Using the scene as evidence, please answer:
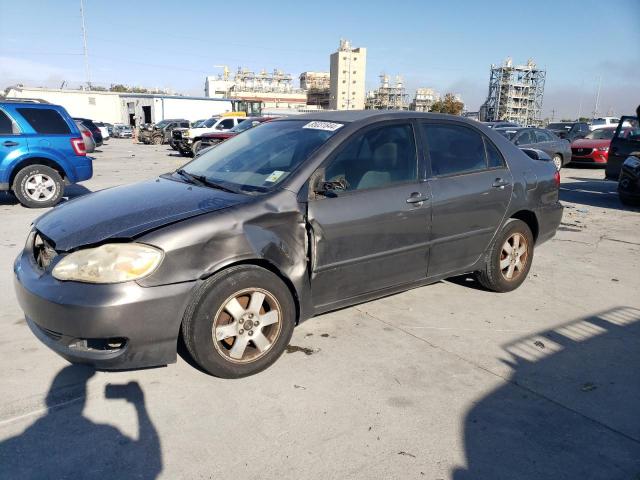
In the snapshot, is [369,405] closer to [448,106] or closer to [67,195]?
[67,195]

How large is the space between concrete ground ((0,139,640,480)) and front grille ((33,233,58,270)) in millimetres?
689

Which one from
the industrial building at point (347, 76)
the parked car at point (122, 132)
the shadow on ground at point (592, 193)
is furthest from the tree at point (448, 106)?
the shadow on ground at point (592, 193)

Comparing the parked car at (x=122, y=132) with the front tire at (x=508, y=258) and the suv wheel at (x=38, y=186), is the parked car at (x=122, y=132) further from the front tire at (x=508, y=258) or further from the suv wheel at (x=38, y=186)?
the front tire at (x=508, y=258)

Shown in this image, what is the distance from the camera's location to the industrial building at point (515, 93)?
106 m

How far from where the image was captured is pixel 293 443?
2494 mm

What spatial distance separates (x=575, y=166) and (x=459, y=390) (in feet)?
56.9

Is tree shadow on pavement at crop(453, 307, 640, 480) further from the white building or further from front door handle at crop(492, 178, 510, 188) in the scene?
the white building

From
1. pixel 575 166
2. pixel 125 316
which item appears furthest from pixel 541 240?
pixel 575 166

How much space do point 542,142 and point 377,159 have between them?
1333 cm

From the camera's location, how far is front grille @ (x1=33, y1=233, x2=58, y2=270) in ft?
9.79

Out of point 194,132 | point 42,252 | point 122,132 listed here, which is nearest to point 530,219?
point 42,252

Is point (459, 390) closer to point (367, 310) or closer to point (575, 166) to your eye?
point (367, 310)

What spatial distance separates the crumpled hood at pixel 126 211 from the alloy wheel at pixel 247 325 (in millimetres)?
587

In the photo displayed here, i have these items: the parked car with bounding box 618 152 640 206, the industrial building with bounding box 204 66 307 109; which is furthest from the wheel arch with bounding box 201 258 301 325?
the industrial building with bounding box 204 66 307 109
